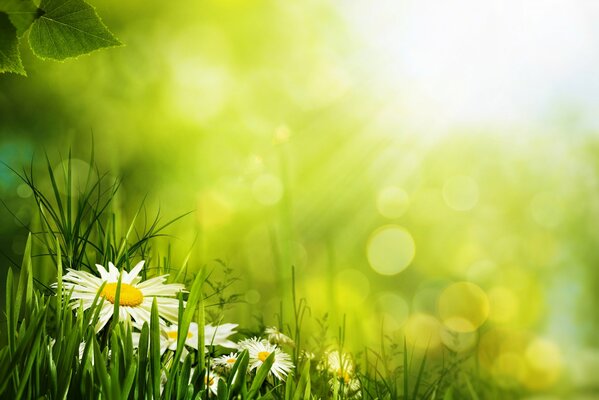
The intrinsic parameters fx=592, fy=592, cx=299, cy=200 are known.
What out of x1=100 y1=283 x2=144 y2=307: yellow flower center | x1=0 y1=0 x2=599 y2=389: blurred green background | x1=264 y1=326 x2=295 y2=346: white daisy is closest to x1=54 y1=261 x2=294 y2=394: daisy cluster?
x1=100 y1=283 x2=144 y2=307: yellow flower center

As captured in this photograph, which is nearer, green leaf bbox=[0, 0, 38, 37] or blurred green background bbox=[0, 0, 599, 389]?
green leaf bbox=[0, 0, 38, 37]

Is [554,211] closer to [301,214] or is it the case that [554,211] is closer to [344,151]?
[344,151]

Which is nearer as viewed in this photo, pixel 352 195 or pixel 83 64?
pixel 83 64

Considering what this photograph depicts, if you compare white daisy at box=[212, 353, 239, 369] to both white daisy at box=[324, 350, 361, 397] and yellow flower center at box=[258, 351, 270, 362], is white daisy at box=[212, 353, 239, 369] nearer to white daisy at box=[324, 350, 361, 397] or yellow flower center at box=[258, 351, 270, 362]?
yellow flower center at box=[258, 351, 270, 362]

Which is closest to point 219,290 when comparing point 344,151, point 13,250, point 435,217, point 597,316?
point 13,250

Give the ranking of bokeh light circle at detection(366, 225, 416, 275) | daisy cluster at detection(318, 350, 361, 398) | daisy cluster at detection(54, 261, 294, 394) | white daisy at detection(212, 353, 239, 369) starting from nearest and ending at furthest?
daisy cluster at detection(54, 261, 294, 394)
white daisy at detection(212, 353, 239, 369)
daisy cluster at detection(318, 350, 361, 398)
bokeh light circle at detection(366, 225, 416, 275)

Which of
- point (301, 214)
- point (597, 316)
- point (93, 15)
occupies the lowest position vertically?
point (597, 316)

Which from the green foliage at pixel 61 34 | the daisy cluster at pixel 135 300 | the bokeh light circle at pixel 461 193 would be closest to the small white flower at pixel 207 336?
the daisy cluster at pixel 135 300
